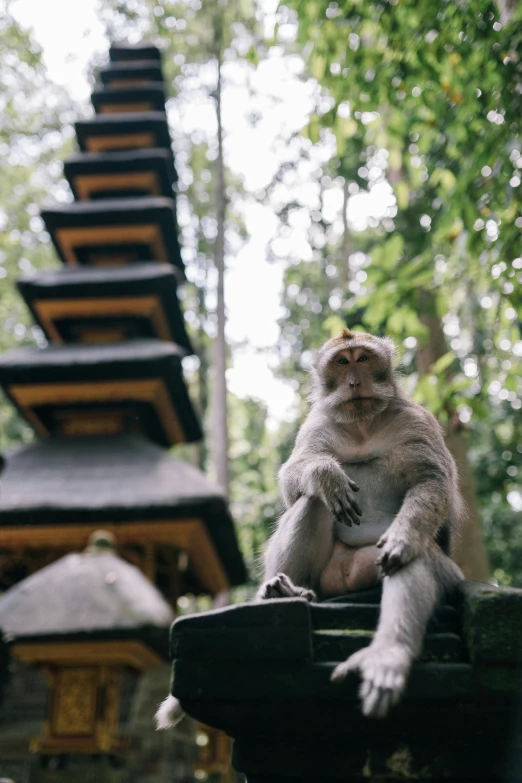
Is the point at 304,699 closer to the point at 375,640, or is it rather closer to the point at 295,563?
the point at 375,640

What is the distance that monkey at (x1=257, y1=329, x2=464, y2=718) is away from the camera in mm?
1937

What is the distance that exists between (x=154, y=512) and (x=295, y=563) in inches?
288

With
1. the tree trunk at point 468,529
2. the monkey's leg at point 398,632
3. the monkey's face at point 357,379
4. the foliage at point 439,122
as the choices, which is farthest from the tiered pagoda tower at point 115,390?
the monkey's leg at point 398,632

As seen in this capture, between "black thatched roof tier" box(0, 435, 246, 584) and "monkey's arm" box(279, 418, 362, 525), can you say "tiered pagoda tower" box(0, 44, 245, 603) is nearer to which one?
"black thatched roof tier" box(0, 435, 246, 584)

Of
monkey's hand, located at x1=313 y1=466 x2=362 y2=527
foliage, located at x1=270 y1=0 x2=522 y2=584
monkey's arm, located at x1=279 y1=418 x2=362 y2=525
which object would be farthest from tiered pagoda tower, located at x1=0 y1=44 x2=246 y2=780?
monkey's hand, located at x1=313 y1=466 x2=362 y2=527

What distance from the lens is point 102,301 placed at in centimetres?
1270

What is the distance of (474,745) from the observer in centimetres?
200

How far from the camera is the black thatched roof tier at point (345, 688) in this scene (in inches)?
75.1

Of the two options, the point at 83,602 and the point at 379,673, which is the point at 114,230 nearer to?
the point at 83,602

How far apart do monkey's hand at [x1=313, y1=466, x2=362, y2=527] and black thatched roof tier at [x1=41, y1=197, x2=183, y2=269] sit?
471 inches

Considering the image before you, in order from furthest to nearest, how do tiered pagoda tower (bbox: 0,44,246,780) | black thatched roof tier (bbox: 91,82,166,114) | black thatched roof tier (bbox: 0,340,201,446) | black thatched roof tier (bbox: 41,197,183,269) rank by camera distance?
black thatched roof tier (bbox: 91,82,166,114) < black thatched roof tier (bbox: 41,197,183,269) < black thatched roof tier (bbox: 0,340,201,446) < tiered pagoda tower (bbox: 0,44,246,780)

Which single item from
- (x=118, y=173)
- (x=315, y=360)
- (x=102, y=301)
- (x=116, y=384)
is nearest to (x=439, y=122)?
(x=315, y=360)

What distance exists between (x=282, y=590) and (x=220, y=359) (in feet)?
45.4

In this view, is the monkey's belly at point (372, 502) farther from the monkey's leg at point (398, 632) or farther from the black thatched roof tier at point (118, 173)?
the black thatched roof tier at point (118, 173)
